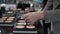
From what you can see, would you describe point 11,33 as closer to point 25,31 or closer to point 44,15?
point 25,31

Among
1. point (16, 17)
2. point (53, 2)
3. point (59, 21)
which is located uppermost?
point (53, 2)

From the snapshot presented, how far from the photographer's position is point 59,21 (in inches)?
34.2

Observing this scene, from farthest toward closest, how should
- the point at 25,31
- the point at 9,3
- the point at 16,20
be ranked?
the point at 9,3
the point at 16,20
the point at 25,31

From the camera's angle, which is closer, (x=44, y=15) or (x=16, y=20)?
(x=44, y=15)

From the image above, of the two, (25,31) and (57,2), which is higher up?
(57,2)

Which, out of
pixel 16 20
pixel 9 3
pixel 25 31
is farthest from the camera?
pixel 9 3

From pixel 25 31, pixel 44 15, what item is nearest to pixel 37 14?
pixel 44 15

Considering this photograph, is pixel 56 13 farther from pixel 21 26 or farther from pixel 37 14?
pixel 21 26

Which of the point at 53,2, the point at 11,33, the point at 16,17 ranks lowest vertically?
the point at 11,33

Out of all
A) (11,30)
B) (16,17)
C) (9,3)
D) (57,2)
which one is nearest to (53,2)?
(57,2)

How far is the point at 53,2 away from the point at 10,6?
1.32 meters

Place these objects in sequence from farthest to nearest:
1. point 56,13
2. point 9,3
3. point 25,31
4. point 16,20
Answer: point 9,3
point 16,20
point 25,31
point 56,13

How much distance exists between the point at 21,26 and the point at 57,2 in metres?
0.83

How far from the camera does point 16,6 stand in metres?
2.14
